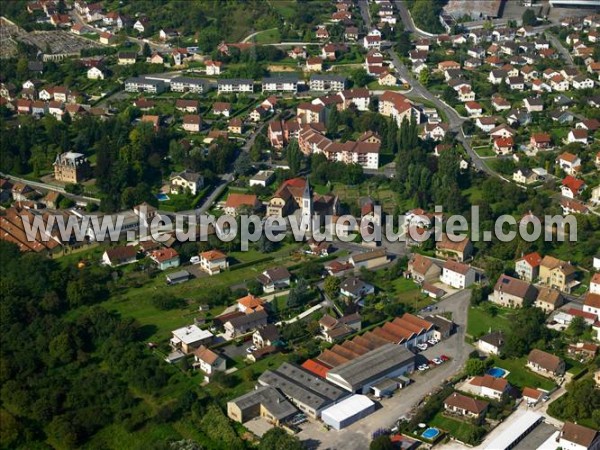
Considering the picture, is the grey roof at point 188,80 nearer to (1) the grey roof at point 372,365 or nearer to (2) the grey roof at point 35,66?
(2) the grey roof at point 35,66

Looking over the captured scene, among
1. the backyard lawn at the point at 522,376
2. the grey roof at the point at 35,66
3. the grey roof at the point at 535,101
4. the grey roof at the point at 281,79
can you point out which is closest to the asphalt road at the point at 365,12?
the grey roof at the point at 281,79

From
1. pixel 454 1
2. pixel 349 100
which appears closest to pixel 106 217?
pixel 349 100

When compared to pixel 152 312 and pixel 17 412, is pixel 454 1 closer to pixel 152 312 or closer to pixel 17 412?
pixel 152 312

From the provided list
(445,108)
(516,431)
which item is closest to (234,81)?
(445,108)

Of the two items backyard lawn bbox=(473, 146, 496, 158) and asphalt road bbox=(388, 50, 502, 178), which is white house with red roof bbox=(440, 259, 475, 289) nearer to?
asphalt road bbox=(388, 50, 502, 178)

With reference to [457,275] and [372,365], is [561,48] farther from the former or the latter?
Result: [372,365]

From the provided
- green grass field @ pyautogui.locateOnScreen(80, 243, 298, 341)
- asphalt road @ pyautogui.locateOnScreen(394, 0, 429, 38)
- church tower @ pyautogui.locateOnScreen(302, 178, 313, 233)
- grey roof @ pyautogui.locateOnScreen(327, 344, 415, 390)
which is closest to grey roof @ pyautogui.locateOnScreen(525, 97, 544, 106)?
asphalt road @ pyautogui.locateOnScreen(394, 0, 429, 38)
